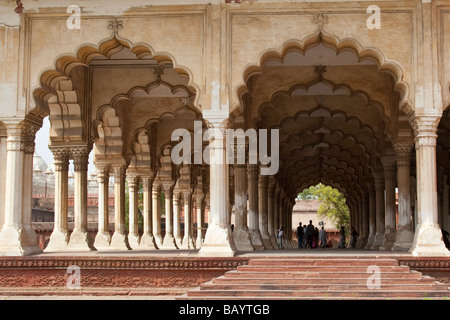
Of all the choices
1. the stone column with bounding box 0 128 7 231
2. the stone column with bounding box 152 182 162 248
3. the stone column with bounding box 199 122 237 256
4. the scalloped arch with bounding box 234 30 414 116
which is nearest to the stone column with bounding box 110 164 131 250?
the stone column with bounding box 152 182 162 248

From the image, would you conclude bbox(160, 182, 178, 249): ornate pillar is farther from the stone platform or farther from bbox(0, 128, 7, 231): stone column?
the stone platform

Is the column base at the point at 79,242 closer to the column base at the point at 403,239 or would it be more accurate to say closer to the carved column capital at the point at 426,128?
the column base at the point at 403,239

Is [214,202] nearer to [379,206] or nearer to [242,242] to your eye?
[242,242]

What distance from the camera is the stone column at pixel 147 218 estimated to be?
72.5 feet

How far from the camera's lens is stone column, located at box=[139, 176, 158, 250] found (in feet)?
72.5

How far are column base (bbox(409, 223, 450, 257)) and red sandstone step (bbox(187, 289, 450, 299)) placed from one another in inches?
71.3

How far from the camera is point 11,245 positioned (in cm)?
1245

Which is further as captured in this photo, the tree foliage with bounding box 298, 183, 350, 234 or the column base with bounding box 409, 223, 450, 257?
the tree foliage with bounding box 298, 183, 350, 234

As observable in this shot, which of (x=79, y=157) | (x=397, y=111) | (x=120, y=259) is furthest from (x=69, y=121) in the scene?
(x=397, y=111)

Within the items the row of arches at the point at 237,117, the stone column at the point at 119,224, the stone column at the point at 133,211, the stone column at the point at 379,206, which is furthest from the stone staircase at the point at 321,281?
the stone column at the point at 133,211

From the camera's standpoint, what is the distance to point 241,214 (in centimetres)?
1566

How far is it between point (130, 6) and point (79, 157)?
5173 millimetres

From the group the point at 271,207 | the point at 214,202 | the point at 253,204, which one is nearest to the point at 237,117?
the point at 253,204

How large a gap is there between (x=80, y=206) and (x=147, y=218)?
213 inches
